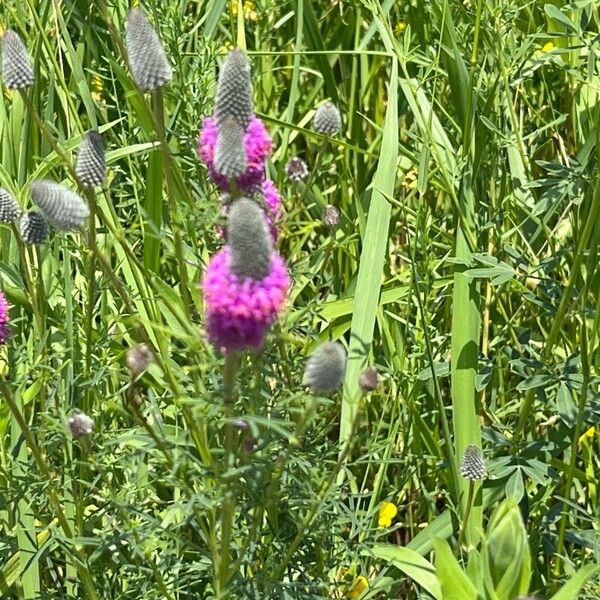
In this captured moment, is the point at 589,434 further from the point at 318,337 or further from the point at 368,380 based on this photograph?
the point at 368,380

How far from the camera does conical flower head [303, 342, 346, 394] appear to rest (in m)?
1.39

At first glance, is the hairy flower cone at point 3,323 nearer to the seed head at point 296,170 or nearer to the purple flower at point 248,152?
the purple flower at point 248,152

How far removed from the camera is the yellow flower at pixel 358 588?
2.14 m

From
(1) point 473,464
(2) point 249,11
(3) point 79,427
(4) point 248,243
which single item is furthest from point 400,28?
(4) point 248,243

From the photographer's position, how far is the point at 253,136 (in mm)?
1580

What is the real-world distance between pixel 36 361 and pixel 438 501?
1.07 meters

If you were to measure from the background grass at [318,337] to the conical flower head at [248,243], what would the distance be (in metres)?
0.20

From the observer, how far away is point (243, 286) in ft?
4.14

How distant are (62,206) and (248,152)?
27 cm

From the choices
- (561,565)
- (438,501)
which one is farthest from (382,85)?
(561,565)

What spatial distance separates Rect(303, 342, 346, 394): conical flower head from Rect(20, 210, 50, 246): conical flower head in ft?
1.98

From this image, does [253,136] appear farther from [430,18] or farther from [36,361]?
[430,18]

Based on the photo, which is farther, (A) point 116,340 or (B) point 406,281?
(B) point 406,281

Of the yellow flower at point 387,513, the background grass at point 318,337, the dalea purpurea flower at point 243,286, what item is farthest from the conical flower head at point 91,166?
the yellow flower at point 387,513
